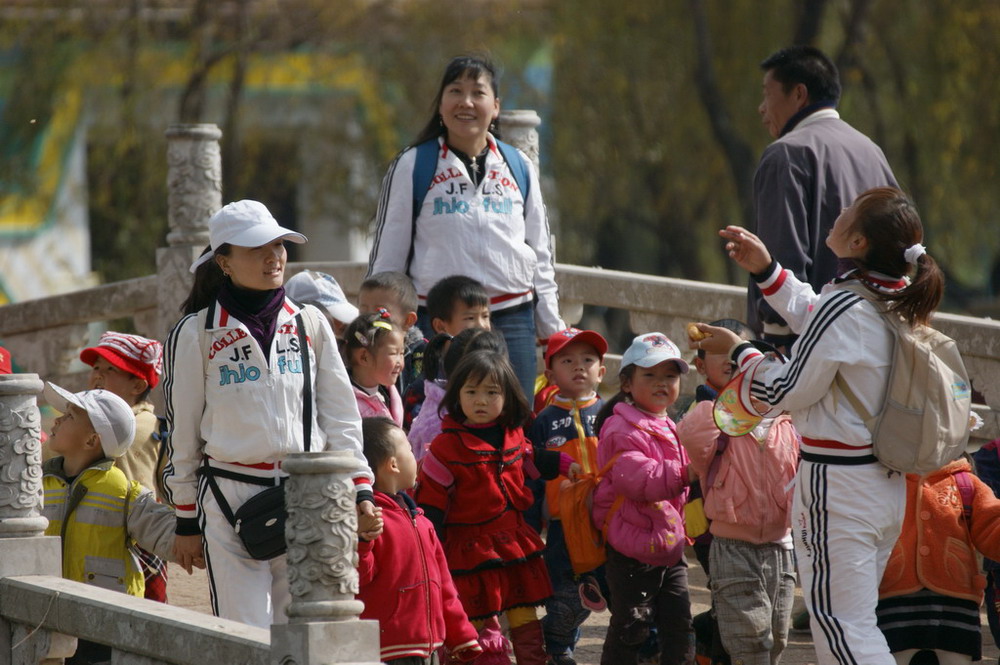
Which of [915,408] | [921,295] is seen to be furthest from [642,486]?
[921,295]

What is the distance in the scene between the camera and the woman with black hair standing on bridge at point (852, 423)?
4742mm

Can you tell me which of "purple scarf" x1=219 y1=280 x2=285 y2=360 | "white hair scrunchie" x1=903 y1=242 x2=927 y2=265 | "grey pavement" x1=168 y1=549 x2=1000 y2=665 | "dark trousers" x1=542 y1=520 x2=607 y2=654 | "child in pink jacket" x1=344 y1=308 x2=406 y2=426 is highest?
"white hair scrunchie" x1=903 y1=242 x2=927 y2=265

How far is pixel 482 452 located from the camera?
5.84m

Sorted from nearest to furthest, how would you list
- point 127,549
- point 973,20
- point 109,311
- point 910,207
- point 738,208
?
1. point 910,207
2. point 127,549
3. point 109,311
4. point 973,20
5. point 738,208

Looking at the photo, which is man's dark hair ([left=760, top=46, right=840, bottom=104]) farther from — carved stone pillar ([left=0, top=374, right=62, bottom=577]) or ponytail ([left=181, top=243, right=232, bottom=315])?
carved stone pillar ([left=0, top=374, right=62, bottom=577])

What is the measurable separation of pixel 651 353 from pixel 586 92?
13.4m

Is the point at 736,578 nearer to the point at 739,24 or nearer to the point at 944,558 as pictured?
the point at 944,558

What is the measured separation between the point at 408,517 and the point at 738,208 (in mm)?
14490

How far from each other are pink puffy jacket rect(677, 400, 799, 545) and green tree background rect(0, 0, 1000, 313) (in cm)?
1182

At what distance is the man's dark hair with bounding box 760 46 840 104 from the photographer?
646 centimetres

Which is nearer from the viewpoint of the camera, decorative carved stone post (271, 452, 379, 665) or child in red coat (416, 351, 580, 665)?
decorative carved stone post (271, 452, 379, 665)

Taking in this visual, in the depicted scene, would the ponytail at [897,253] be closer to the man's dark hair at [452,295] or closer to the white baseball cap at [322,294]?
the man's dark hair at [452,295]

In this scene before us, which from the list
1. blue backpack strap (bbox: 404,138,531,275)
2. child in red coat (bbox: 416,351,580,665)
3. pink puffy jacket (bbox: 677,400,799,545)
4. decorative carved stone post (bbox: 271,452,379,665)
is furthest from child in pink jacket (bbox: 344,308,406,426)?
decorative carved stone post (bbox: 271,452,379,665)

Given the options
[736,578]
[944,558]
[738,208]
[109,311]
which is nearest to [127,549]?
[736,578]
